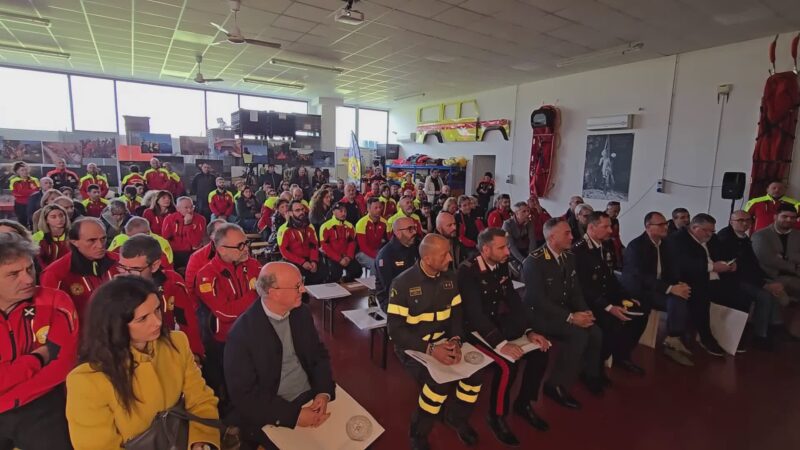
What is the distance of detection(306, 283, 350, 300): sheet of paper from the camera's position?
139 inches

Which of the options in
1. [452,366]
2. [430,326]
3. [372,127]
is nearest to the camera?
[452,366]

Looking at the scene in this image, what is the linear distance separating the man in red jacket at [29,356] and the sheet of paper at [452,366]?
166 centimetres

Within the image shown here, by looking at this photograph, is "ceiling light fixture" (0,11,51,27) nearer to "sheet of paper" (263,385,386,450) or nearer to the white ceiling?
the white ceiling

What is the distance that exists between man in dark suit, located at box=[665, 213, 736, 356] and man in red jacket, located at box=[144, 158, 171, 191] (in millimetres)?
9164

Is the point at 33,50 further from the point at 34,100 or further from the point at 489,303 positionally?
the point at 489,303

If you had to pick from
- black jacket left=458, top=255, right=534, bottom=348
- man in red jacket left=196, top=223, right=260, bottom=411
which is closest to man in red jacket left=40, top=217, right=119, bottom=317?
man in red jacket left=196, top=223, right=260, bottom=411

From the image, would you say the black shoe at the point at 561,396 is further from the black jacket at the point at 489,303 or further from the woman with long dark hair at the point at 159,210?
the woman with long dark hair at the point at 159,210

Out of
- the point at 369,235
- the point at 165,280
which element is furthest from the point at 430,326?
the point at 369,235

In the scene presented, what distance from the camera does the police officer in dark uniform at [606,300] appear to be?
3156mm

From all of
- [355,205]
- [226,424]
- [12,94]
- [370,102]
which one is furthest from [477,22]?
[12,94]

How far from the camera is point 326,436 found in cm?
174

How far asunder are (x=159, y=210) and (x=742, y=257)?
6.71m

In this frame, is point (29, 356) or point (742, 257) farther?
point (742, 257)

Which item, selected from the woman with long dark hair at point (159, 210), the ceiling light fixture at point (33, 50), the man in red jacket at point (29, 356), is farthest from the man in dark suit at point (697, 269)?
the ceiling light fixture at point (33, 50)
